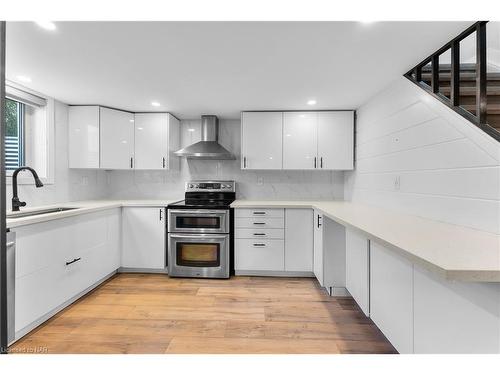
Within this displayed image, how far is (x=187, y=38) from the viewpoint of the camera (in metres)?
1.57

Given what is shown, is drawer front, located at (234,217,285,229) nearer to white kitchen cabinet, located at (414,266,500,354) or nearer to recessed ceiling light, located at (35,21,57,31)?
white kitchen cabinet, located at (414,266,500,354)

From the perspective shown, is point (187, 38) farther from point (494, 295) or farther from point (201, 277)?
point (201, 277)

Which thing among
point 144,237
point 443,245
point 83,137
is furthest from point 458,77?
point 83,137

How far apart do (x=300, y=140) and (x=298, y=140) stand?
3 centimetres

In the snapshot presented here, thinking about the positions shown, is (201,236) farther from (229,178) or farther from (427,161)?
(427,161)

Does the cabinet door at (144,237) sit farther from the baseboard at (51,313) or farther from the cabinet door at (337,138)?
the cabinet door at (337,138)

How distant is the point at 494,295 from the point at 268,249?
7.35 ft

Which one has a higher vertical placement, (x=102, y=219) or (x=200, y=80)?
(x=200, y=80)

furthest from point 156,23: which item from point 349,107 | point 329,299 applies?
point 329,299

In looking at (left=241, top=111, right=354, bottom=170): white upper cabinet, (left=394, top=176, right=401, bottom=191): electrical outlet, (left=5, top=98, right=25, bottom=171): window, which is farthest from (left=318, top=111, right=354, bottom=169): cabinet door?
(left=5, top=98, right=25, bottom=171): window

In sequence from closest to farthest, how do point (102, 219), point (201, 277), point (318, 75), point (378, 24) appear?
1. point (378, 24)
2. point (318, 75)
3. point (102, 219)
4. point (201, 277)

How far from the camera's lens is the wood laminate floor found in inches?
68.4

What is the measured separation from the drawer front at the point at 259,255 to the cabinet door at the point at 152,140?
1.51m

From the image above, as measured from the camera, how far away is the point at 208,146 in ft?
11.0
